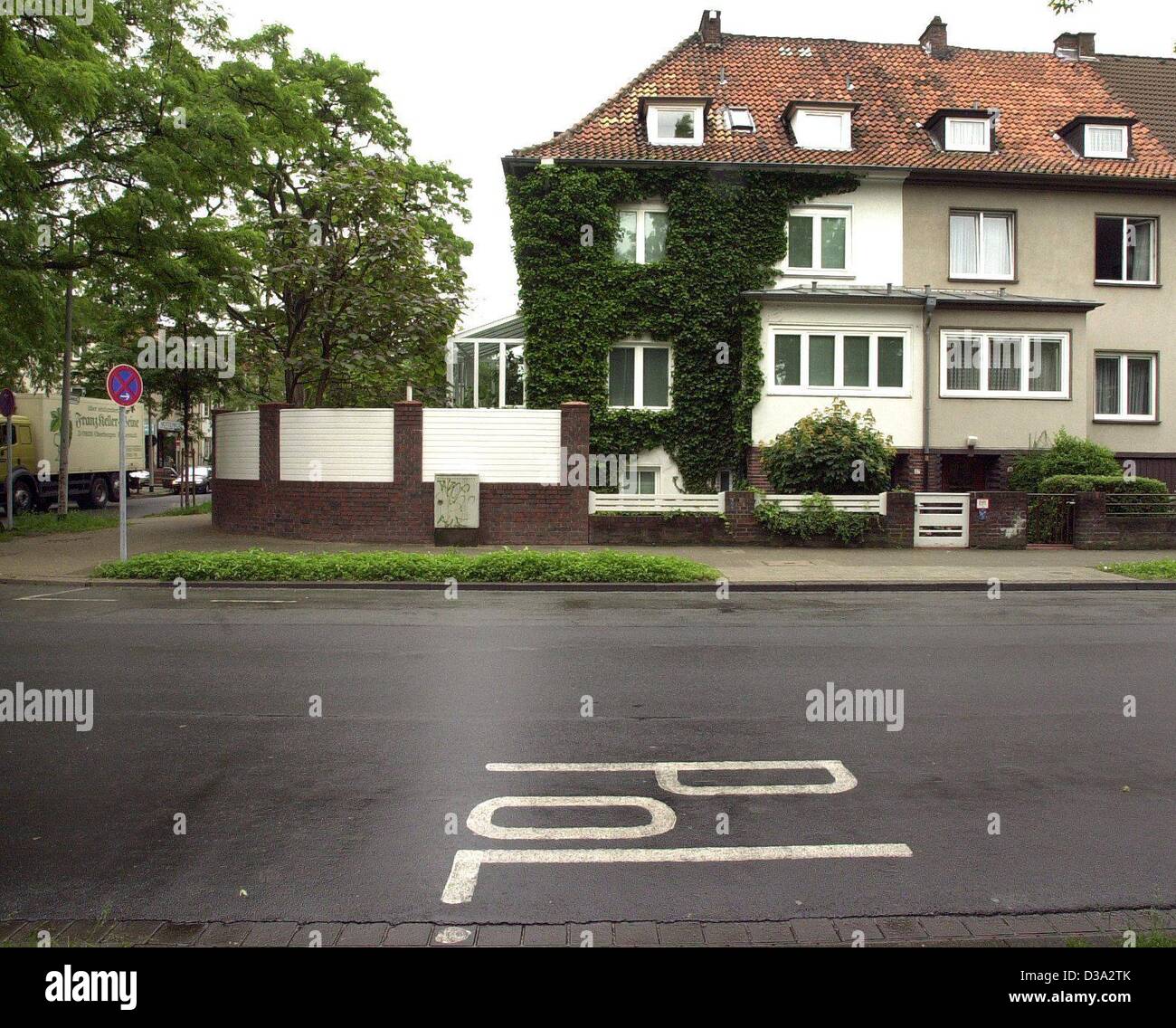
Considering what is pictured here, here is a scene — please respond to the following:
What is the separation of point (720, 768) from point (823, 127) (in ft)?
80.4

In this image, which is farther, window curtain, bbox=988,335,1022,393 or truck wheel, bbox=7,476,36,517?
truck wheel, bbox=7,476,36,517

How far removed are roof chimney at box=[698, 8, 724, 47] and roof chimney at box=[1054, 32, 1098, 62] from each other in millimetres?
11151

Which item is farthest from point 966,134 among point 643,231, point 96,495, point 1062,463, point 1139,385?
point 96,495

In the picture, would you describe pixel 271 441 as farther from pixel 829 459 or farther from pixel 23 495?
pixel 23 495

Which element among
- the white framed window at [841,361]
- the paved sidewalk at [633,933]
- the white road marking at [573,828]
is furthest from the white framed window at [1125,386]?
the paved sidewalk at [633,933]

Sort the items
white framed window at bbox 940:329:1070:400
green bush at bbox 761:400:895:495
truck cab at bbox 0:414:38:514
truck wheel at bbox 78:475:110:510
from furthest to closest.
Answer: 1. truck wheel at bbox 78:475:110:510
2. truck cab at bbox 0:414:38:514
3. white framed window at bbox 940:329:1070:400
4. green bush at bbox 761:400:895:495

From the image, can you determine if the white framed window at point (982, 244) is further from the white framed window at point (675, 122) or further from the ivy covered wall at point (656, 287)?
the white framed window at point (675, 122)

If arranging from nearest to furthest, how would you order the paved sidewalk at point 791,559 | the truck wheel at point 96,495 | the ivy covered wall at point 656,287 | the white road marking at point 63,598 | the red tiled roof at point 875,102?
the white road marking at point 63,598 → the paved sidewalk at point 791,559 → the ivy covered wall at point 656,287 → the red tiled roof at point 875,102 → the truck wheel at point 96,495

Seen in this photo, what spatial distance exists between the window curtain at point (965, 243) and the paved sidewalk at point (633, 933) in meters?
25.2

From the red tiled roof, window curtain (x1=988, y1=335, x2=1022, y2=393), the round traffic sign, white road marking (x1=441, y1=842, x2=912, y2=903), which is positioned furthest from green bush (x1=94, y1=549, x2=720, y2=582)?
the red tiled roof

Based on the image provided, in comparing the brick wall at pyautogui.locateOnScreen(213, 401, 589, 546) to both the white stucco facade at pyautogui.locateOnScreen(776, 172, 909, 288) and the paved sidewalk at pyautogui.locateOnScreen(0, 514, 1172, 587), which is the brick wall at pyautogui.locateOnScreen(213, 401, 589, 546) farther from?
the white stucco facade at pyautogui.locateOnScreen(776, 172, 909, 288)

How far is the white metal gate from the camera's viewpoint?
20109 mm

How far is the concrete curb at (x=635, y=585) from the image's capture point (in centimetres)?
1505

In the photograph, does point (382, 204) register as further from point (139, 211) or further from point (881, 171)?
point (881, 171)
